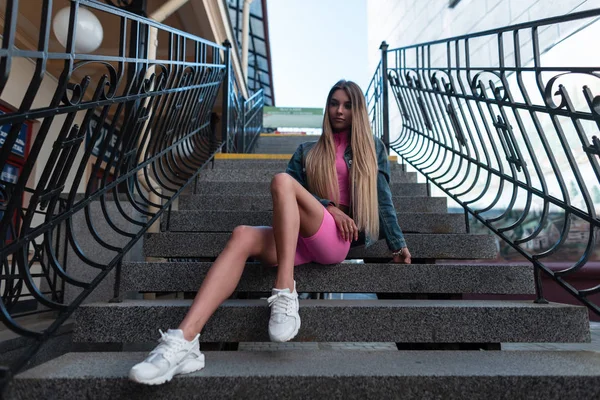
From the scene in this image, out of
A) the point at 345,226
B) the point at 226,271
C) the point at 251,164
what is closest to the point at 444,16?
the point at 251,164

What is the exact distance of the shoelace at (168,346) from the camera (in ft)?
4.26

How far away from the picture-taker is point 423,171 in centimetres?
354

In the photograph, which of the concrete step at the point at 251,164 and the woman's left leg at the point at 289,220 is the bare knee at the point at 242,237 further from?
the concrete step at the point at 251,164

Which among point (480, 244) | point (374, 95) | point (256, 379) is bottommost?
point (256, 379)

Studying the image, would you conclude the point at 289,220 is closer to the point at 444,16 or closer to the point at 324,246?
the point at 324,246

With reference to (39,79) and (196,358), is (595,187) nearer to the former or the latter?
(196,358)

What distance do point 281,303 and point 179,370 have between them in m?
0.42

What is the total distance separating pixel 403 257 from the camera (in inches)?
80.9

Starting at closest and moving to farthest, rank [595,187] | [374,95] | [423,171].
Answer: [423,171]
[595,187]
[374,95]

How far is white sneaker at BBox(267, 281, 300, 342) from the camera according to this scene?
58.6 inches

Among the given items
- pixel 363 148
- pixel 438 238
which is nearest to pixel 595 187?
pixel 438 238

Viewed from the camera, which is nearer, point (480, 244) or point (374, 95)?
point (480, 244)

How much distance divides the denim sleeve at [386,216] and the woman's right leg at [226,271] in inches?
23.8

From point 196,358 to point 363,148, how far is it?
4.39ft
